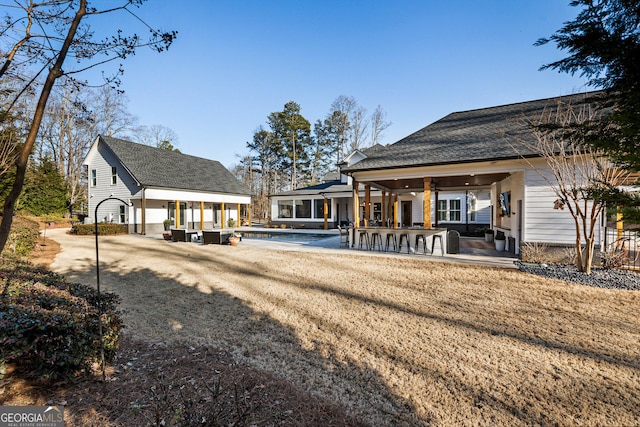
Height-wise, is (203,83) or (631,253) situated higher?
Answer: (203,83)

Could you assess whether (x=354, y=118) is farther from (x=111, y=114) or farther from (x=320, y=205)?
(x=111, y=114)

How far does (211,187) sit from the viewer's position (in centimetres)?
2438

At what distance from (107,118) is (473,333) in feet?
137

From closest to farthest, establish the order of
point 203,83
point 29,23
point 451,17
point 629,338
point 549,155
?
point 29,23 < point 629,338 < point 549,155 < point 451,17 < point 203,83

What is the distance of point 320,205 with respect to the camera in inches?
937

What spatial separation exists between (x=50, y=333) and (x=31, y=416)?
0.67 metres

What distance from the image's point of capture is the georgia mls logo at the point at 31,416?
6.85ft

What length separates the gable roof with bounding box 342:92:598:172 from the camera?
1002 centimetres

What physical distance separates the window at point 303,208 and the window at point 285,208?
780 mm

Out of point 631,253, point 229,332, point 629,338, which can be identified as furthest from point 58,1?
point 631,253

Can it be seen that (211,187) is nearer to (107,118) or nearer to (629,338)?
(107,118)

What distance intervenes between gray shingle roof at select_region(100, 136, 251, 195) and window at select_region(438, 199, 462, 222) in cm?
1859

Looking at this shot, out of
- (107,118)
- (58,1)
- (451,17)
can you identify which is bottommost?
(58,1)

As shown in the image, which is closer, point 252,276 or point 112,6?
point 112,6
